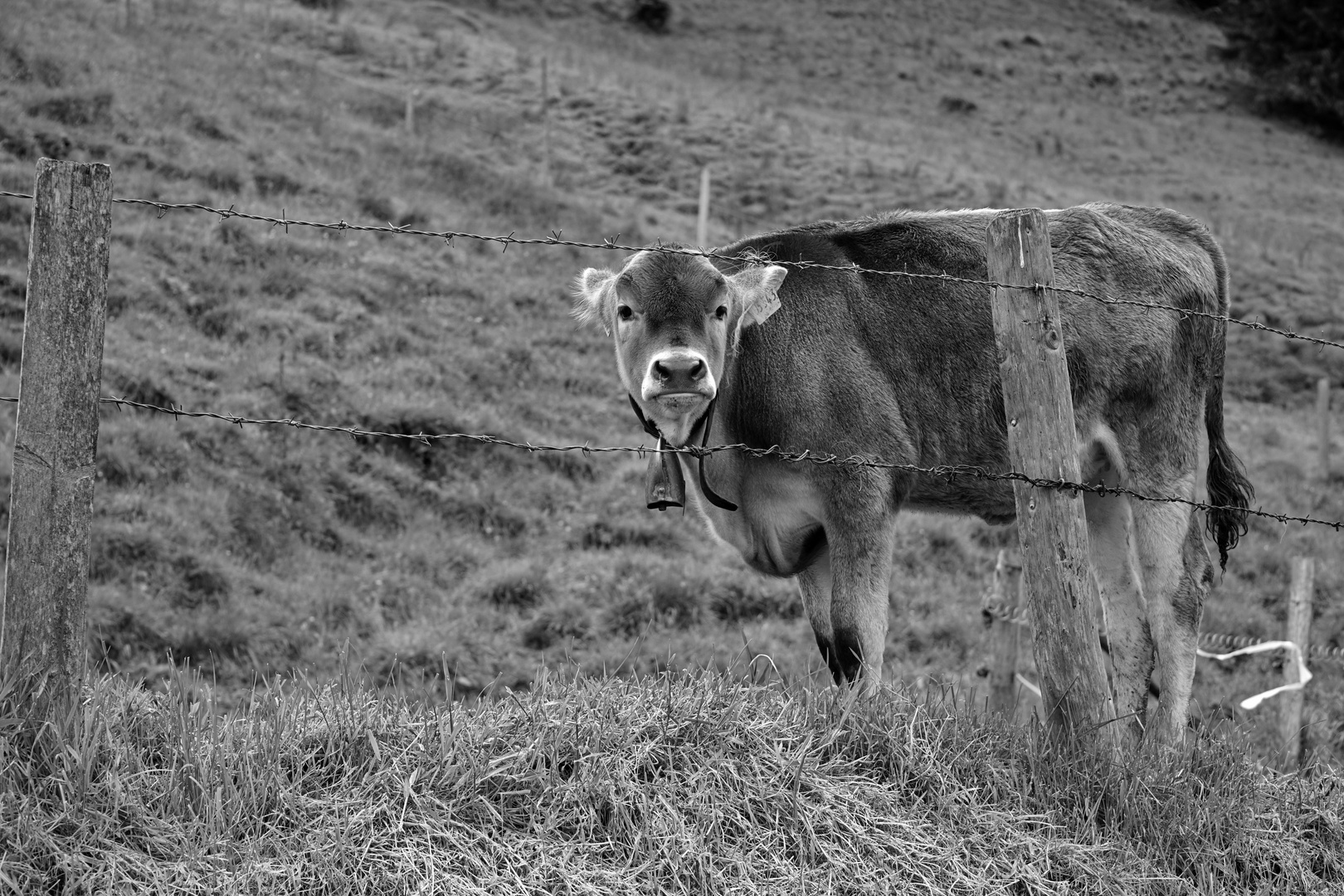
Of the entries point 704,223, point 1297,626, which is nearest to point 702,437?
point 1297,626

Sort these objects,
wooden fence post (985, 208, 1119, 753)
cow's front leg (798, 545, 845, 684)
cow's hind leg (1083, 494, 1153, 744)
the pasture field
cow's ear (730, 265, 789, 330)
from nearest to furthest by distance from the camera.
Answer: the pasture field < wooden fence post (985, 208, 1119, 753) < cow's ear (730, 265, 789, 330) < cow's front leg (798, 545, 845, 684) < cow's hind leg (1083, 494, 1153, 744)

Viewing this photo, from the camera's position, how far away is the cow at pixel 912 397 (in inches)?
231

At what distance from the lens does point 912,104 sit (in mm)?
44062

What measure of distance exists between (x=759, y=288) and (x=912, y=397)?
1023 mm

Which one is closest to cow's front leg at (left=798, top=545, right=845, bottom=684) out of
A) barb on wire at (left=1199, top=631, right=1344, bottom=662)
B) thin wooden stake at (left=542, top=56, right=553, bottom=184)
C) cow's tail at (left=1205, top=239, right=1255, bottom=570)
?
cow's tail at (left=1205, top=239, right=1255, bottom=570)

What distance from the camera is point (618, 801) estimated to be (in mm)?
4176

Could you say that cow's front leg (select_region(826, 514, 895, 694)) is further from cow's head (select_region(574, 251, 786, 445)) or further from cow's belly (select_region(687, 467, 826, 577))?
cow's head (select_region(574, 251, 786, 445))

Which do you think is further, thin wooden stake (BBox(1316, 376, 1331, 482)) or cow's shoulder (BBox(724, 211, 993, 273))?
thin wooden stake (BBox(1316, 376, 1331, 482))

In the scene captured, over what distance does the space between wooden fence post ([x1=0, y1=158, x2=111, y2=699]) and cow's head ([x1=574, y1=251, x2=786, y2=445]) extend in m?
2.25

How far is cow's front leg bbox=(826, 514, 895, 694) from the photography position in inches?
228

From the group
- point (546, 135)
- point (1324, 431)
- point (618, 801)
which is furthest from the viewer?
point (546, 135)

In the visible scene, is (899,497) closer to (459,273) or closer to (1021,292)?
(1021,292)

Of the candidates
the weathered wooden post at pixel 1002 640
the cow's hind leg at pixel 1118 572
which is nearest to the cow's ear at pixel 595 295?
the cow's hind leg at pixel 1118 572

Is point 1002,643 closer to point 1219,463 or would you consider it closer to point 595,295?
point 1219,463
